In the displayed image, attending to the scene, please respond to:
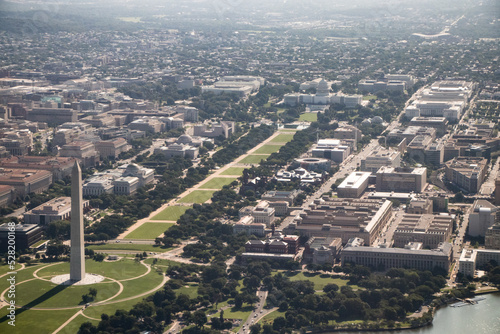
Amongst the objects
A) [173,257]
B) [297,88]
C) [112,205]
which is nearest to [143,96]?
[297,88]

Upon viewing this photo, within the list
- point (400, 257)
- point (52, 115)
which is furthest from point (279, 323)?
point (52, 115)

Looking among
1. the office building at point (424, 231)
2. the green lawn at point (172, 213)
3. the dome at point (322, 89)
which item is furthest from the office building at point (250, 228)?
the dome at point (322, 89)

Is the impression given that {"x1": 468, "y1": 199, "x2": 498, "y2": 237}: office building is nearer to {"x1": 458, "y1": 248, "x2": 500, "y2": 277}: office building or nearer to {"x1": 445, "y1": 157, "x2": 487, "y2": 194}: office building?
{"x1": 458, "y1": 248, "x2": 500, "y2": 277}: office building

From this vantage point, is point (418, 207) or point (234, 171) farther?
point (234, 171)

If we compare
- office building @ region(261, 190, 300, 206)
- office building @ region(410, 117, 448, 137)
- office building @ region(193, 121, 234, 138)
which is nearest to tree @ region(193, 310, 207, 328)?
office building @ region(261, 190, 300, 206)

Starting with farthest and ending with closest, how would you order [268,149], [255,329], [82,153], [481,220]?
[268,149]
[82,153]
[481,220]
[255,329]

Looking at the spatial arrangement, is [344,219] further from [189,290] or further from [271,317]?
[271,317]

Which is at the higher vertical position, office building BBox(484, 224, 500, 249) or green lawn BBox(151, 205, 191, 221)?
office building BBox(484, 224, 500, 249)

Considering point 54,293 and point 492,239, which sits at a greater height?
point 492,239
